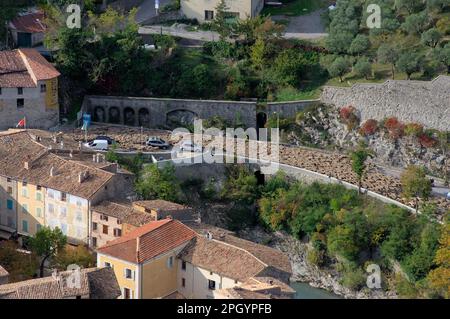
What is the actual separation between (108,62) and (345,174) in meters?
17.3

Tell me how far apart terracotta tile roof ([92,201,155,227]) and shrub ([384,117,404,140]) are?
1926cm

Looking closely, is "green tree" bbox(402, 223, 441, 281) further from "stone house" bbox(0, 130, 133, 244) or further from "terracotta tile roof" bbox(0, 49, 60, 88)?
"terracotta tile roof" bbox(0, 49, 60, 88)

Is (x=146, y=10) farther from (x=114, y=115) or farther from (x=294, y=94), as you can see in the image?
(x=294, y=94)

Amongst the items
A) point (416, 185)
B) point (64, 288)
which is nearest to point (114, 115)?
point (416, 185)

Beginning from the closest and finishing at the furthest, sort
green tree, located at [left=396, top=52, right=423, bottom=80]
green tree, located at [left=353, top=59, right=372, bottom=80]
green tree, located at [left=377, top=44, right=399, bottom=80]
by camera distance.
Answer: green tree, located at [left=396, top=52, right=423, bottom=80] < green tree, located at [left=377, top=44, right=399, bottom=80] < green tree, located at [left=353, top=59, right=372, bottom=80]

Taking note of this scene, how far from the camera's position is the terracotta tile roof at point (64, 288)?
56.3 m

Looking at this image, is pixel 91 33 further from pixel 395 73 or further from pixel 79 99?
pixel 395 73

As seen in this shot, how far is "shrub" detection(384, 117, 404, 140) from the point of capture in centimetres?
8062

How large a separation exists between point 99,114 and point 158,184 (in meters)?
12.0

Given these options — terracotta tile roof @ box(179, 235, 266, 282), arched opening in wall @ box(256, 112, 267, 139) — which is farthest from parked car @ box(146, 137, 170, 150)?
terracotta tile roof @ box(179, 235, 266, 282)

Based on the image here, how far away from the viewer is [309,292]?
70438 millimetres

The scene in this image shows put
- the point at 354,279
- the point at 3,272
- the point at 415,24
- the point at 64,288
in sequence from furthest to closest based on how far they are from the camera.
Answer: the point at 415,24, the point at 354,279, the point at 3,272, the point at 64,288

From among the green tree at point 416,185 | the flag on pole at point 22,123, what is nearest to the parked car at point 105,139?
the flag on pole at point 22,123

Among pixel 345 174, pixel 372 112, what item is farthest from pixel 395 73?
pixel 345 174
